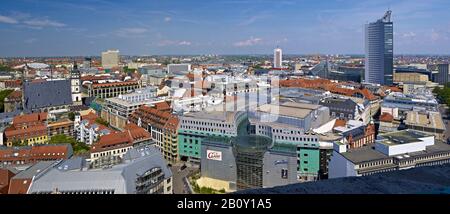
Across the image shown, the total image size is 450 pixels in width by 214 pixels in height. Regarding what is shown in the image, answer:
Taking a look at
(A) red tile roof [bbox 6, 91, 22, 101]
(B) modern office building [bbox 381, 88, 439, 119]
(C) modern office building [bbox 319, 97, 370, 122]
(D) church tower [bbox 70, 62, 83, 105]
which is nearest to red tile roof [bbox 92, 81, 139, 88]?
(D) church tower [bbox 70, 62, 83, 105]

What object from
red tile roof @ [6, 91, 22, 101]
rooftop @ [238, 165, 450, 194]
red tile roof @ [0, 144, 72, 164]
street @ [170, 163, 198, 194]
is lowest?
street @ [170, 163, 198, 194]

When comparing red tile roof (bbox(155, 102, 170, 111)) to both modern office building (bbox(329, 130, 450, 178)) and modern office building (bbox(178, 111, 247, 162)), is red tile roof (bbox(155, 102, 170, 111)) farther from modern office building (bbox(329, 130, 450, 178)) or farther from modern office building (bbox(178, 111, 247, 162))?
modern office building (bbox(329, 130, 450, 178))

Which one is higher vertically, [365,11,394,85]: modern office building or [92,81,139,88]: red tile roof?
[365,11,394,85]: modern office building

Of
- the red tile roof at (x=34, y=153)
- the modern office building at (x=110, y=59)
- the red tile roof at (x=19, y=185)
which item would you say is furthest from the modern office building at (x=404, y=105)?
the modern office building at (x=110, y=59)

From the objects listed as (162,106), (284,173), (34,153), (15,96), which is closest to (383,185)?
(284,173)

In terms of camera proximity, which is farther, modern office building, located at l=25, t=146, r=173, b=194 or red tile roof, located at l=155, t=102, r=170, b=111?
red tile roof, located at l=155, t=102, r=170, b=111

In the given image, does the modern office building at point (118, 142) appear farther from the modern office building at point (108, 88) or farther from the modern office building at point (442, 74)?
the modern office building at point (442, 74)
